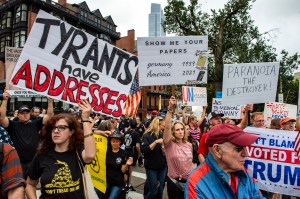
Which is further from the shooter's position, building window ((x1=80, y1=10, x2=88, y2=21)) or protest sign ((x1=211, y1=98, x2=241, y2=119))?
building window ((x1=80, y1=10, x2=88, y2=21))

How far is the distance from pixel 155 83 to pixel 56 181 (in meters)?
2.76

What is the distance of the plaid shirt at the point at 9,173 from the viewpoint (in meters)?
1.75

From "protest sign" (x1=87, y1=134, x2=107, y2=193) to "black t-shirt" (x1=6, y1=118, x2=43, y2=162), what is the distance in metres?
1.29

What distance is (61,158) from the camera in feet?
8.96

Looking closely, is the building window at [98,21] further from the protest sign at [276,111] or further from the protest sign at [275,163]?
the protest sign at [275,163]

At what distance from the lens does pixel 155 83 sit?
16.3ft

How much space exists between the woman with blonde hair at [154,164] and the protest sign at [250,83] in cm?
155

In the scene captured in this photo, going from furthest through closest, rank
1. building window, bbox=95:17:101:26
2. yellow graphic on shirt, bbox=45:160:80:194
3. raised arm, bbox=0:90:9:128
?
building window, bbox=95:17:101:26
raised arm, bbox=0:90:9:128
yellow graphic on shirt, bbox=45:160:80:194

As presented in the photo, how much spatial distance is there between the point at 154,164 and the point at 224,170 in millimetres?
3485

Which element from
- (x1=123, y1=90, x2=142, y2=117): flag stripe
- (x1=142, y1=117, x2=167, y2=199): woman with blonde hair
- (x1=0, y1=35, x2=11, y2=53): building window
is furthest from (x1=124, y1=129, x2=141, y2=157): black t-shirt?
(x1=0, y1=35, x2=11, y2=53): building window

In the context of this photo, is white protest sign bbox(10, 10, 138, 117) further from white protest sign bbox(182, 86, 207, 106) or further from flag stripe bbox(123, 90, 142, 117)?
white protest sign bbox(182, 86, 207, 106)

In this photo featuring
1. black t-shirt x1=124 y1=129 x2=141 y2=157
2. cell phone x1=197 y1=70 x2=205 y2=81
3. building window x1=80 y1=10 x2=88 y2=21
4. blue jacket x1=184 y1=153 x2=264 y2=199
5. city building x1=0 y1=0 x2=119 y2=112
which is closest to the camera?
blue jacket x1=184 y1=153 x2=264 y2=199

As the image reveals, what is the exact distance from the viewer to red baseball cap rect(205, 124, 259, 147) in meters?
1.97

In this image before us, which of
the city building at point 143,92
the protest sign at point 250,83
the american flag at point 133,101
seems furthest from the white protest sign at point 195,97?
the city building at point 143,92
